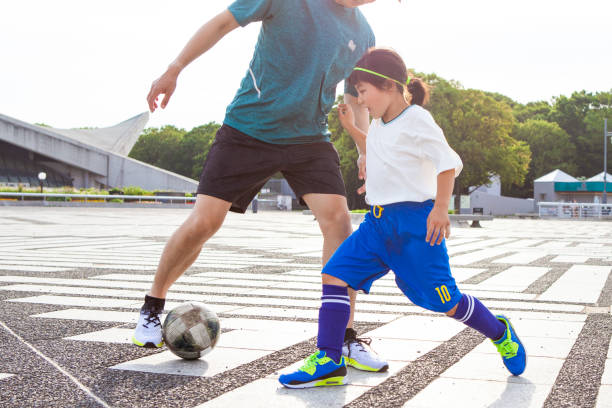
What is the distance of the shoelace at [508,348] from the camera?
292 centimetres

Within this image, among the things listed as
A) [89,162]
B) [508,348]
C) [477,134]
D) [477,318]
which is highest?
[477,134]

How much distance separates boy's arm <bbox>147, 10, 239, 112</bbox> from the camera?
3.12m

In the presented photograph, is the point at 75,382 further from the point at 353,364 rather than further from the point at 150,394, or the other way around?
the point at 353,364

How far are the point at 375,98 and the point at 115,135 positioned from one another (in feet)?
226

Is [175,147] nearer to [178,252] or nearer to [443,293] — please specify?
[178,252]

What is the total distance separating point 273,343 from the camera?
357 centimetres

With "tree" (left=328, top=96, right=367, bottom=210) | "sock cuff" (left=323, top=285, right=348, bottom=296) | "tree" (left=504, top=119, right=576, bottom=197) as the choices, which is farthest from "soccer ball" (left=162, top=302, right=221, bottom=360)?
"tree" (left=504, top=119, right=576, bottom=197)

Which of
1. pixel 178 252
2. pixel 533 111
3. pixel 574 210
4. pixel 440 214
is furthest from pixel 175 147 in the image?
pixel 440 214

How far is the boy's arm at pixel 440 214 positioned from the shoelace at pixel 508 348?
55cm

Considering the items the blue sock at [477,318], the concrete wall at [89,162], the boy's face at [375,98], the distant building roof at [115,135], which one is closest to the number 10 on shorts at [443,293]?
the blue sock at [477,318]

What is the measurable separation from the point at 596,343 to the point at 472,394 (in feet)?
4.29

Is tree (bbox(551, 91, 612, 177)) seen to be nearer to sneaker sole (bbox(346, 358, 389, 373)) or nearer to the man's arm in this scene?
the man's arm

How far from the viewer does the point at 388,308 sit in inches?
190

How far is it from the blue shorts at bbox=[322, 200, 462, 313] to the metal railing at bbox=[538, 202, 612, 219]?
35.1 metres
